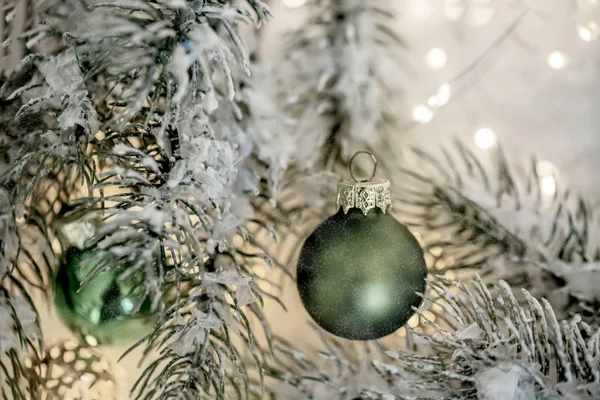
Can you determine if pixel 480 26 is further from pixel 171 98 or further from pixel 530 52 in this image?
pixel 171 98

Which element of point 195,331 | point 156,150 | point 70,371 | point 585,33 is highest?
point 585,33

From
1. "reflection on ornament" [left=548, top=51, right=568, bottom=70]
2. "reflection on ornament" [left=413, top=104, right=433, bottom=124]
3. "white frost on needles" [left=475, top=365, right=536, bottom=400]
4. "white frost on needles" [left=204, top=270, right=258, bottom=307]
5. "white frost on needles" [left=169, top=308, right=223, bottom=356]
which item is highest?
"reflection on ornament" [left=548, top=51, right=568, bottom=70]

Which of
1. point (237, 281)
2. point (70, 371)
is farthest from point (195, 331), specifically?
point (70, 371)

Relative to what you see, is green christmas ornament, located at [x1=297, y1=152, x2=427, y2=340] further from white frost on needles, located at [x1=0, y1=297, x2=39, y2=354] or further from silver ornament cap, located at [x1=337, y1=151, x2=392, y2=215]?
white frost on needles, located at [x1=0, y1=297, x2=39, y2=354]

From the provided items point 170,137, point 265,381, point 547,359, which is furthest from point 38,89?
point 547,359

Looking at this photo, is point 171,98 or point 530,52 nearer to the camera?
point 171,98

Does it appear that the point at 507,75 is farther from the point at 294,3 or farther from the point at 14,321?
the point at 14,321

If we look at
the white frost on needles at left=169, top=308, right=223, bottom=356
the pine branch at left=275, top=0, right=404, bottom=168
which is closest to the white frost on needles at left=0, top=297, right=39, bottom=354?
the white frost on needles at left=169, top=308, right=223, bottom=356
